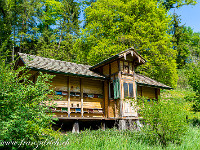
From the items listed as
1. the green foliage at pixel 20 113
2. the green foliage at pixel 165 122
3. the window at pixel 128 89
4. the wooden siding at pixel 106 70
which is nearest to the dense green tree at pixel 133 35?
the wooden siding at pixel 106 70

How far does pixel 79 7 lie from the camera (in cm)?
3288

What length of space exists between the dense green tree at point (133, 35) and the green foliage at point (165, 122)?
13.3 m

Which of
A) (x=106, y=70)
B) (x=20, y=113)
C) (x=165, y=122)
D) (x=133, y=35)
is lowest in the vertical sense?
(x=165, y=122)

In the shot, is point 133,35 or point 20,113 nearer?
point 20,113

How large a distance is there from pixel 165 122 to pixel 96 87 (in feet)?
25.9

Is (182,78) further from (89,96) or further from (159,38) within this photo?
(89,96)

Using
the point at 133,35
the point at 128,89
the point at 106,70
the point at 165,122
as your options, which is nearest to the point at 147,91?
the point at 128,89

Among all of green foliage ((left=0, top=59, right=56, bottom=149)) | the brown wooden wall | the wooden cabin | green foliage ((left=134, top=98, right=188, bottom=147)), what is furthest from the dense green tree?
green foliage ((left=0, top=59, right=56, bottom=149))

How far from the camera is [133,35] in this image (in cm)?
2173

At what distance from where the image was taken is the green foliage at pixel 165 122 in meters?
7.48

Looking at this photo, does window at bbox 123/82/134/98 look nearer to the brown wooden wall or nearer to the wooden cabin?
the wooden cabin

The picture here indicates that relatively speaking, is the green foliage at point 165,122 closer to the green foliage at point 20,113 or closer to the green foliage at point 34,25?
the green foliage at point 20,113

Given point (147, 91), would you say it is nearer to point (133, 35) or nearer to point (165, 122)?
point (133, 35)

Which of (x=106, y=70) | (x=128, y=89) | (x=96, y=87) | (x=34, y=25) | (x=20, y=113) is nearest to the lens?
(x=20, y=113)
